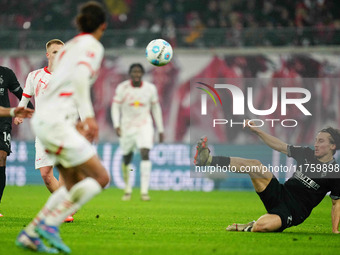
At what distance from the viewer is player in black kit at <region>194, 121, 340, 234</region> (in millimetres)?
8594

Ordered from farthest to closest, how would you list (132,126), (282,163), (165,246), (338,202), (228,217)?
(282,163) → (132,126) → (228,217) → (338,202) → (165,246)

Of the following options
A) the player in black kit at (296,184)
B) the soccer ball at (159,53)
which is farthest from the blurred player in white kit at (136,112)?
the player in black kit at (296,184)

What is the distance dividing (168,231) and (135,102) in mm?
8681

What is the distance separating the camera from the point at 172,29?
23453 millimetres

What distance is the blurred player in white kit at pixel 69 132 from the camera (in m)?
6.05

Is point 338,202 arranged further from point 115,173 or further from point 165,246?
point 115,173

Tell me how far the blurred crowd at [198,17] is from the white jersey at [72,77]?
16.8 meters

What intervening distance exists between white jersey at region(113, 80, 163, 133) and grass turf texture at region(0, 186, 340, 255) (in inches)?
132

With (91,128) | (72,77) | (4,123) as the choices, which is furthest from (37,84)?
(91,128)

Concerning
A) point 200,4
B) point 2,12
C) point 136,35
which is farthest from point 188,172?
point 2,12

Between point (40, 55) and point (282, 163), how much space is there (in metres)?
10.1

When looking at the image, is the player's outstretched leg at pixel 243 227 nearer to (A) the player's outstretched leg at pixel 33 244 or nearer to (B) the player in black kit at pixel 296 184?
(B) the player in black kit at pixel 296 184

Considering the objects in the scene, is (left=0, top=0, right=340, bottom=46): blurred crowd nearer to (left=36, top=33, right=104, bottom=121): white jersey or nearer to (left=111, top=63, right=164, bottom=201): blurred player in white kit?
(left=111, top=63, right=164, bottom=201): blurred player in white kit

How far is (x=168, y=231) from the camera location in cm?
862
